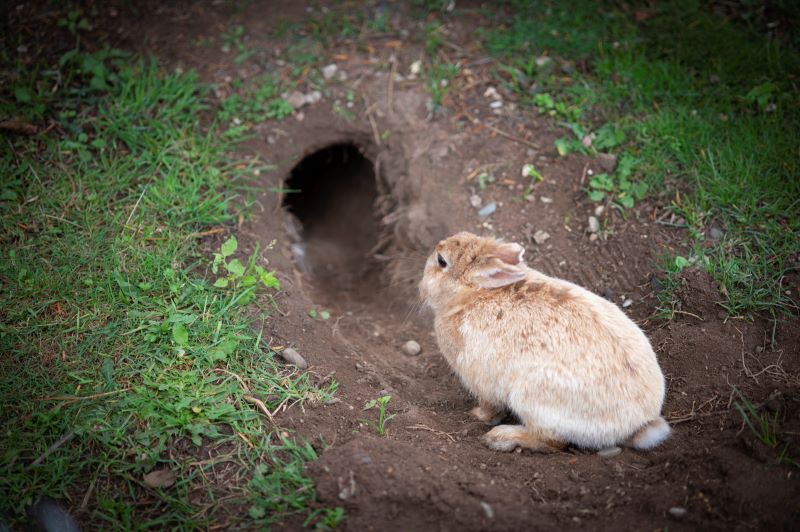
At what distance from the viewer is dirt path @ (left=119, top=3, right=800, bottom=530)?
2971mm

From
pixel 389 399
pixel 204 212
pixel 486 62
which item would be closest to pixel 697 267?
pixel 389 399

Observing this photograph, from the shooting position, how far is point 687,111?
4.88m

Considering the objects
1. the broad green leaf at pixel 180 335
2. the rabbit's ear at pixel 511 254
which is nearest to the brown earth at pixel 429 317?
the broad green leaf at pixel 180 335

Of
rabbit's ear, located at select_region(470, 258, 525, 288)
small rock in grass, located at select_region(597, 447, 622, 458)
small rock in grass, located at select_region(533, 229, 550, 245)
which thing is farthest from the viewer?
small rock in grass, located at select_region(533, 229, 550, 245)

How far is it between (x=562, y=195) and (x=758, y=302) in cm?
156

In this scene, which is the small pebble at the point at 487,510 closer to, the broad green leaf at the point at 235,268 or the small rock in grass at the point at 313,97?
the broad green leaf at the point at 235,268

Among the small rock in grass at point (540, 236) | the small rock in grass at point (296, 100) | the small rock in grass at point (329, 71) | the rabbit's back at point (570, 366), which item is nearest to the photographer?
the rabbit's back at point (570, 366)

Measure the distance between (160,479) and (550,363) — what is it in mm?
2136

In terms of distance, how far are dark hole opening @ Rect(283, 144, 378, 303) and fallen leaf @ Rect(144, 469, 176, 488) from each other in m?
2.51

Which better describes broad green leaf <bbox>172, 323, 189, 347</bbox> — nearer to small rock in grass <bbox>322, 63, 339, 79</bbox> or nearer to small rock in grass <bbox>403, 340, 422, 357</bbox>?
small rock in grass <bbox>403, 340, 422, 357</bbox>

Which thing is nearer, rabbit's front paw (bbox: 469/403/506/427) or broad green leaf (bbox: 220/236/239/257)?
rabbit's front paw (bbox: 469/403/506/427)

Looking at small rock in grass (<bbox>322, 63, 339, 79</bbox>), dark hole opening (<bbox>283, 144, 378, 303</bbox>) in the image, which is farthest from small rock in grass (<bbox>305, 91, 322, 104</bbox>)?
dark hole opening (<bbox>283, 144, 378, 303</bbox>)

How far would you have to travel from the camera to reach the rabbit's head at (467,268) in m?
3.69

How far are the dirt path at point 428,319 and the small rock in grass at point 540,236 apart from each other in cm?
3
